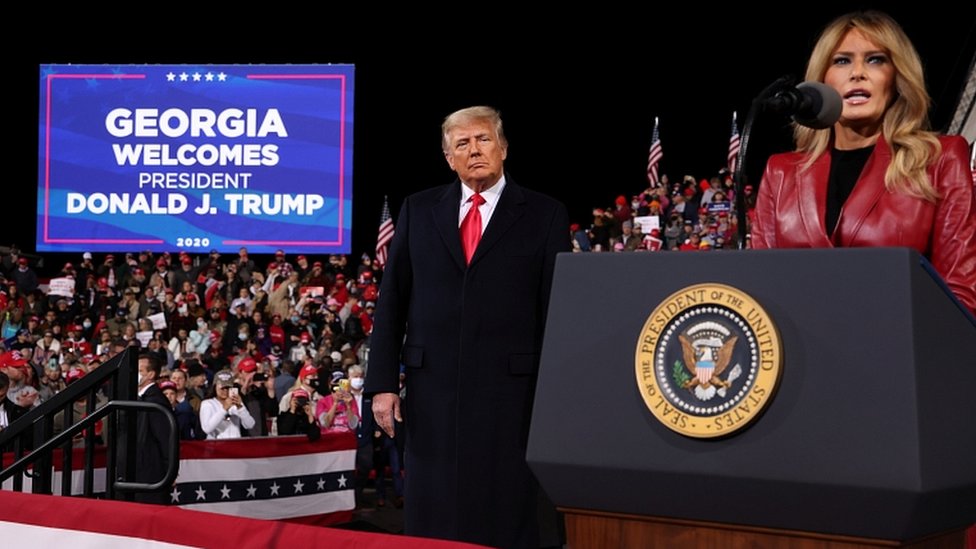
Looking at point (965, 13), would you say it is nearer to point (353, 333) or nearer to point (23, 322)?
point (353, 333)

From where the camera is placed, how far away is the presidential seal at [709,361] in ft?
4.94

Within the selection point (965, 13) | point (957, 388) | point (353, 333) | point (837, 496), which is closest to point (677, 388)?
point (837, 496)

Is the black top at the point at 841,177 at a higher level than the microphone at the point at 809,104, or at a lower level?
lower

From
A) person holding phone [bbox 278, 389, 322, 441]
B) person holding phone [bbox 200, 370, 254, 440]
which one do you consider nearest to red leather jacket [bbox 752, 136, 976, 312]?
person holding phone [bbox 200, 370, 254, 440]

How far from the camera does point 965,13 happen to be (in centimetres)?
2033

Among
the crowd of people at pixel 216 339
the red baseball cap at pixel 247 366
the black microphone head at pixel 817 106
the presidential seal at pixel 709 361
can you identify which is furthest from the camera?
the red baseball cap at pixel 247 366

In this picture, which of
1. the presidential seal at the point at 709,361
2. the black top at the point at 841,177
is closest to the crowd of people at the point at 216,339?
the black top at the point at 841,177

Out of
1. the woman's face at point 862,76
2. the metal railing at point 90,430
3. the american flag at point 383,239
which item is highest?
the american flag at point 383,239

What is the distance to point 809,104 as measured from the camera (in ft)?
6.37

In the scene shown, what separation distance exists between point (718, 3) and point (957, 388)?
1312 inches

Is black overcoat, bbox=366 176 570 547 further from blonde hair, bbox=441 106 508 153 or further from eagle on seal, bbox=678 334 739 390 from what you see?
eagle on seal, bbox=678 334 739 390

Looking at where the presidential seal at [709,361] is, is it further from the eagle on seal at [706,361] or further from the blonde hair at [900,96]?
the blonde hair at [900,96]

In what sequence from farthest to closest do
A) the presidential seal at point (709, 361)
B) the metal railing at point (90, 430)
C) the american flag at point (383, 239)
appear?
the american flag at point (383, 239)
the metal railing at point (90, 430)
the presidential seal at point (709, 361)

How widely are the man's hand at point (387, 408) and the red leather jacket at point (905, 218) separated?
1247 millimetres
